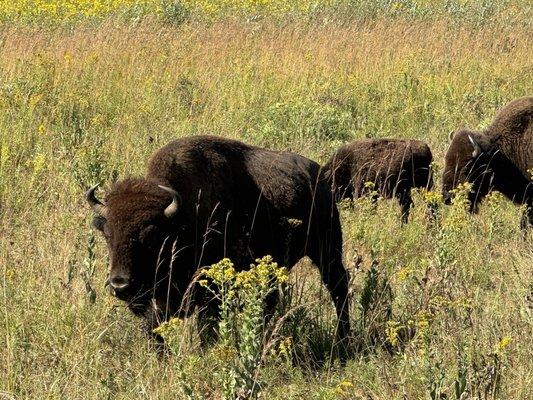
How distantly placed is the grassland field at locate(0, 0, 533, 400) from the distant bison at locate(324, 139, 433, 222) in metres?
→ 0.27

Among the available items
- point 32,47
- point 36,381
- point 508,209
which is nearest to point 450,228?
point 36,381

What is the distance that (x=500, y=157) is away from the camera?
390 inches

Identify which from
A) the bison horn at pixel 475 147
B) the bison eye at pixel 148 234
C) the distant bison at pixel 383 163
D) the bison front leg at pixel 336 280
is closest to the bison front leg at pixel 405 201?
the distant bison at pixel 383 163

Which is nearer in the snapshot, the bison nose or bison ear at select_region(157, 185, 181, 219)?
the bison nose

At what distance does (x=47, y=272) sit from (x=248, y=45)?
9870mm

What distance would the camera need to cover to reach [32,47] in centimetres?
1317

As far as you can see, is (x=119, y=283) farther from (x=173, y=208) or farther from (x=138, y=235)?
(x=173, y=208)

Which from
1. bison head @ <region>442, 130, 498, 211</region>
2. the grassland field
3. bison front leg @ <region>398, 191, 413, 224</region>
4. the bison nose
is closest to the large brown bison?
the bison nose

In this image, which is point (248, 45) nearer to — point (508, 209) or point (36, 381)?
point (508, 209)

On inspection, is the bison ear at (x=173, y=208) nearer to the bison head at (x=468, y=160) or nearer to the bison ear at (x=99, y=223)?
the bison ear at (x=99, y=223)

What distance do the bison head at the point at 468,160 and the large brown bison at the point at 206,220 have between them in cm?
343

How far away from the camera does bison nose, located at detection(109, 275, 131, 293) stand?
4707mm

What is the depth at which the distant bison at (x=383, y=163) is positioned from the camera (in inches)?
383

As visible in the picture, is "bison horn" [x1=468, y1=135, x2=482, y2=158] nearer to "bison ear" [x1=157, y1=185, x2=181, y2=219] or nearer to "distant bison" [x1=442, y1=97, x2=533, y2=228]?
"distant bison" [x1=442, y1=97, x2=533, y2=228]
